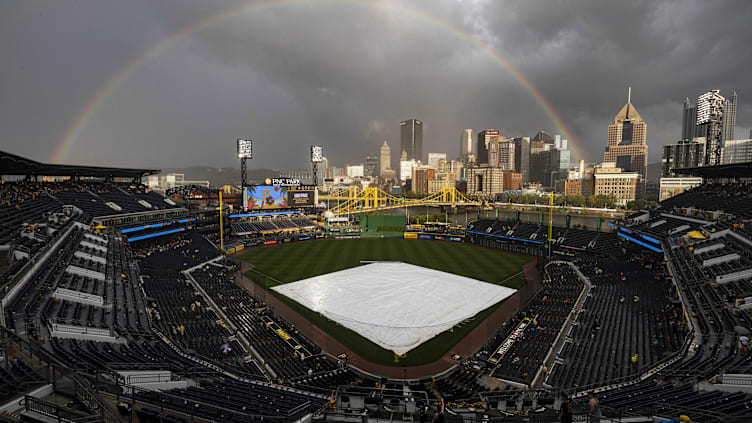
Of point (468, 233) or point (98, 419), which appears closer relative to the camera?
point (98, 419)

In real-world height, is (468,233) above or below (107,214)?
below

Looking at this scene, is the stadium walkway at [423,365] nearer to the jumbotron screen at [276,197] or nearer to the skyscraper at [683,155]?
the jumbotron screen at [276,197]

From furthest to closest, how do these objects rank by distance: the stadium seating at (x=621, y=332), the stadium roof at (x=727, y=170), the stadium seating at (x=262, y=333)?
the stadium roof at (x=727, y=170) < the stadium seating at (x=262, y=333) < the stadium seating at (x=621, y=332)

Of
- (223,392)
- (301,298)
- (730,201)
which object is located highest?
(730,201)

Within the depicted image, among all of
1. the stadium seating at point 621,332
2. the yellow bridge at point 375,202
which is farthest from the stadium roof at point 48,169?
the stadium seating at point 621,332

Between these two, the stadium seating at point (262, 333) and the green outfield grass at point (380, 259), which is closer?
the stadium seating at point (262, 333)

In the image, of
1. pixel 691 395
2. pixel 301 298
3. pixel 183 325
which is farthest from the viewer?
pixel 301 298

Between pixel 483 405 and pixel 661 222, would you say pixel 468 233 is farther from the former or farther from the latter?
pixel 483 405

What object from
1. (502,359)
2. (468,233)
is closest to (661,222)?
(468,233)
